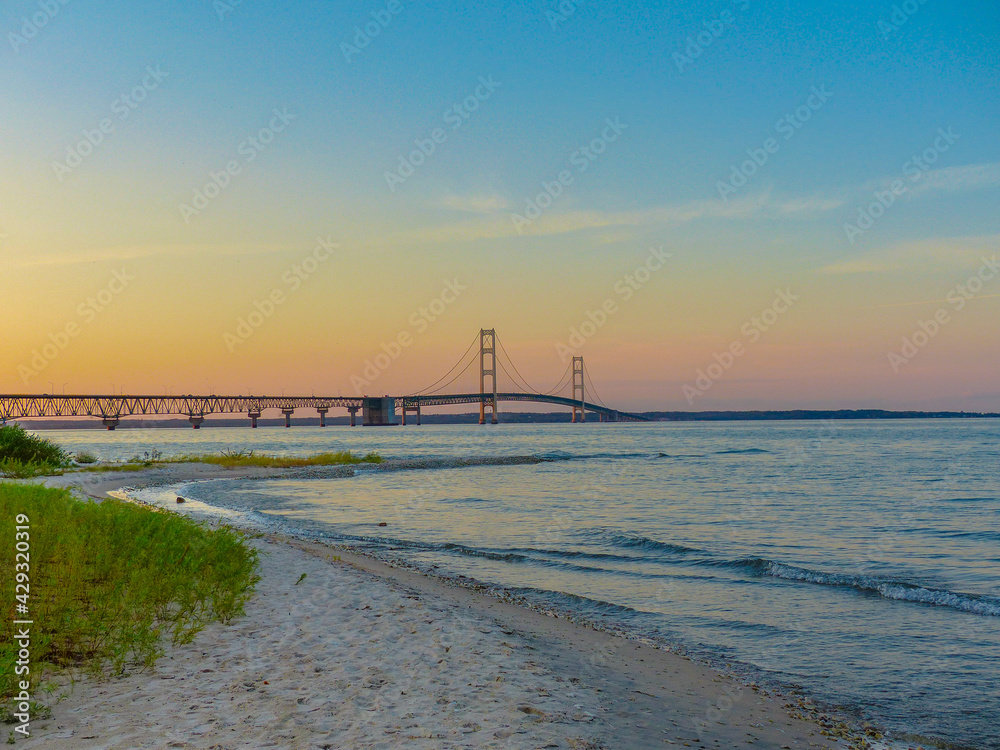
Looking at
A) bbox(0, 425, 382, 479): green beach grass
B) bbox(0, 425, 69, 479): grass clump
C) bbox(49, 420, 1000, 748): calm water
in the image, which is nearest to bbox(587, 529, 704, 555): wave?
bbox(49, 420, 1000, 748): calm water

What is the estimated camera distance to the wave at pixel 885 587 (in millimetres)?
11238

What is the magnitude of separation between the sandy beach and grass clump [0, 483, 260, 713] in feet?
1.06

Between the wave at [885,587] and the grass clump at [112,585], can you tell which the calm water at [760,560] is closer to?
the wave at [885,587]

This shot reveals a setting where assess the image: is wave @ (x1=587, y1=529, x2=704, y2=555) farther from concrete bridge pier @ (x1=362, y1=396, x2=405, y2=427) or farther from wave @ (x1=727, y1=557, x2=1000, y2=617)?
concrete bridge pier @ (x1=362, y1=396, x2=405, y2=427)

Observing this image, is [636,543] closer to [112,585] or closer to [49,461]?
[112,585]

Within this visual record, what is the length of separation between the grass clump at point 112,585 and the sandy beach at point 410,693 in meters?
0.32

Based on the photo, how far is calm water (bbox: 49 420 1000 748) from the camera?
8.19 m

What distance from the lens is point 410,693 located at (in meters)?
6.14

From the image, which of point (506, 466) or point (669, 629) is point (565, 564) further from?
point (506, 466)

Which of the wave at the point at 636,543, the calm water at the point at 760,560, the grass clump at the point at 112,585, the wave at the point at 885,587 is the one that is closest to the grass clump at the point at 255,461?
the calm water at the point at 760,560

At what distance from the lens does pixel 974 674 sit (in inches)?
315

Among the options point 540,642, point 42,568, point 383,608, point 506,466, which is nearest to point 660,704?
point 540,642

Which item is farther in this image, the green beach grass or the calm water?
the green beach grass

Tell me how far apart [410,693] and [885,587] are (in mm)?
9575
